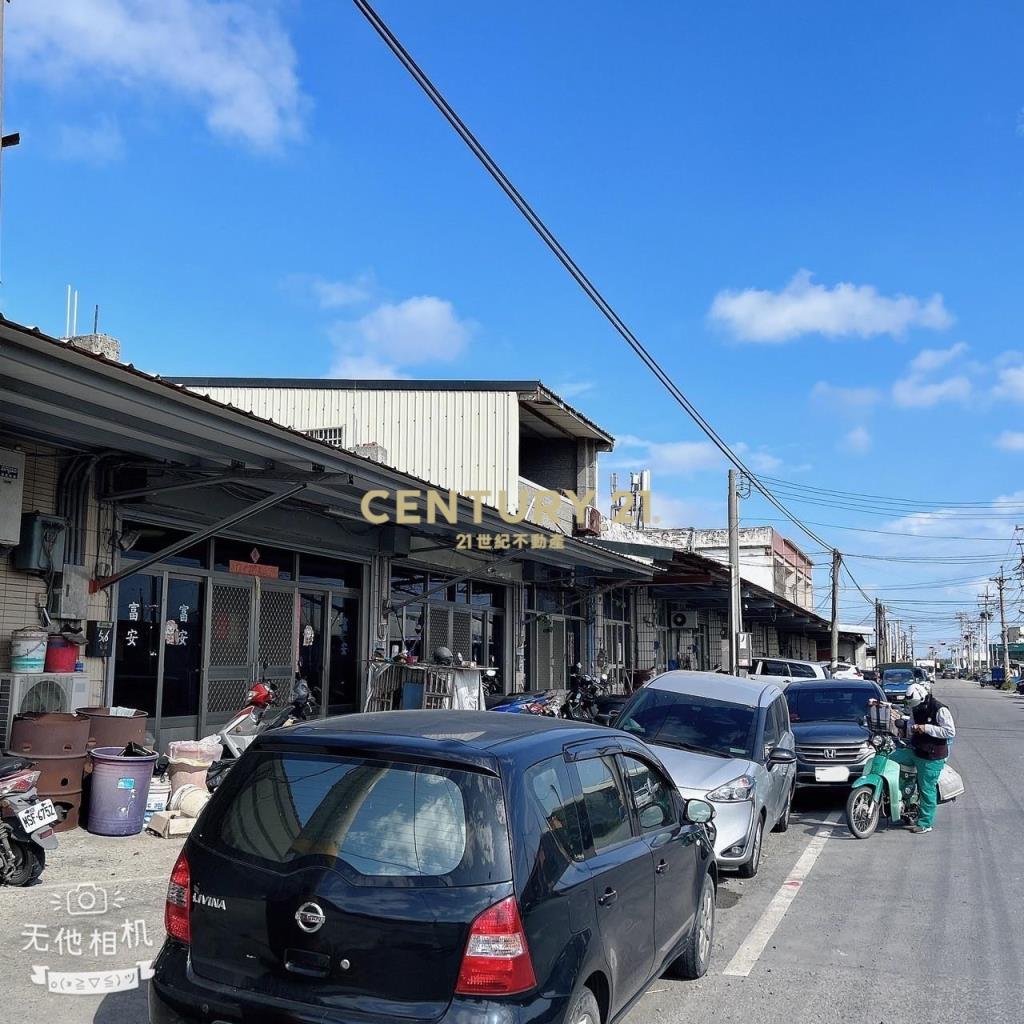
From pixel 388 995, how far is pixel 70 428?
6.72 meters

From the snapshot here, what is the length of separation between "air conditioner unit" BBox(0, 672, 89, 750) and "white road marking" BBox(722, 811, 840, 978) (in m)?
6.35

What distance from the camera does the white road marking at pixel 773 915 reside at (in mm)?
5953

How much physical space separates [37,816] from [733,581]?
1761cm

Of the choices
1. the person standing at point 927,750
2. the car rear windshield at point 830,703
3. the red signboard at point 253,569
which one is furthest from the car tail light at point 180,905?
the car rear windshield at point 830,703

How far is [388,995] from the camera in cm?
325

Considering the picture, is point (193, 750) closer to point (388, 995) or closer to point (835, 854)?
point (835, 854)

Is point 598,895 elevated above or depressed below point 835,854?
above

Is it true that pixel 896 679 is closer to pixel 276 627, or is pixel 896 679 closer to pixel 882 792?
pixel 882 792

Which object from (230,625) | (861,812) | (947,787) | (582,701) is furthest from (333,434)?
(947,787)

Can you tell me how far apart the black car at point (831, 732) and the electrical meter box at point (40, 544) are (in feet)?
28.8

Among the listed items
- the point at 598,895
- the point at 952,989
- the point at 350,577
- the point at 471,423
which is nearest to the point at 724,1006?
the point at 952,989

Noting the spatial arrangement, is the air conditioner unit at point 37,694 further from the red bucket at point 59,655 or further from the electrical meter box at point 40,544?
the electrical meter box at point 40,544

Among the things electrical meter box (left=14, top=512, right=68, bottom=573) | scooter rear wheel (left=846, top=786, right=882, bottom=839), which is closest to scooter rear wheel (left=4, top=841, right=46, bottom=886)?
electrical meter box (left=14, top=512, right=68, bottom=573)

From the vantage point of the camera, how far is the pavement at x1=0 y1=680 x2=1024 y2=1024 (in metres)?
5.16
